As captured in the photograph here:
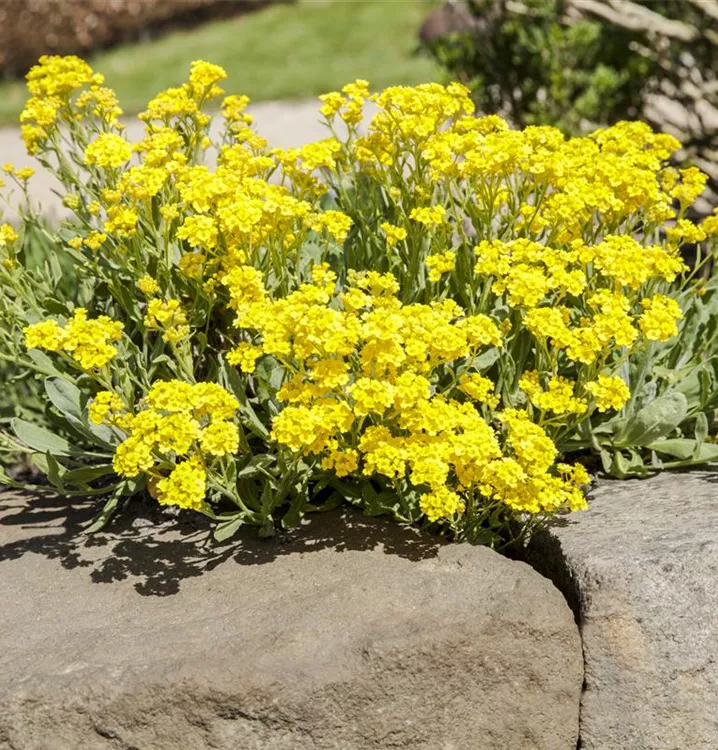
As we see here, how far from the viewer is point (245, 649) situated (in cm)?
240

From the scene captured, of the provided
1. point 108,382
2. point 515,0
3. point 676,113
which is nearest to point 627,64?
point 515,0

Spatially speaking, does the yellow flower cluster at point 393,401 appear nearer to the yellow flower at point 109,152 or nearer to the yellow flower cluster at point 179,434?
the yellow flower cluster at point 179,434

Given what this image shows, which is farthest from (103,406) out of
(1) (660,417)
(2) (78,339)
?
(1) (660,417)

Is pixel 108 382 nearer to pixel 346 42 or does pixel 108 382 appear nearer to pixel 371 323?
pixel 371 323

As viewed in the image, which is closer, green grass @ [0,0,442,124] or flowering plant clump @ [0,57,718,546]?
flowering plant clump @ [0,57,718,546]

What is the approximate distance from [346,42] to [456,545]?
33.4 feet

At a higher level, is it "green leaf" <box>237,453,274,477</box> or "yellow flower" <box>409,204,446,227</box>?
"yellow flower" <box>409,204,446,227</box>

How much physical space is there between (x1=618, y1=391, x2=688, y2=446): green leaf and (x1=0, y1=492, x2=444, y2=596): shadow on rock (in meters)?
0.65

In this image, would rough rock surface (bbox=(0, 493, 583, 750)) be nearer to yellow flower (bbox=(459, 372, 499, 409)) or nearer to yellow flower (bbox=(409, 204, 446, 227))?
yellow flower (bbox=(459, 372, 499, 409))

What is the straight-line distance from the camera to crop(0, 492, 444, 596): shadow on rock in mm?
2746

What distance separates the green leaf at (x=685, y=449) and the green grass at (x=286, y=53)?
25.2ft

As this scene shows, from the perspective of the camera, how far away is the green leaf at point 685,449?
297 centimetres

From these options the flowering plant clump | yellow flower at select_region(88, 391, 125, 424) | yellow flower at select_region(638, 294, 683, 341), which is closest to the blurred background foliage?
the flowering plant clump

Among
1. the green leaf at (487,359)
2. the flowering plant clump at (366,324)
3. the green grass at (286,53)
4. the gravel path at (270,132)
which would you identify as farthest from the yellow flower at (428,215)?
the green grass at (286,53)
